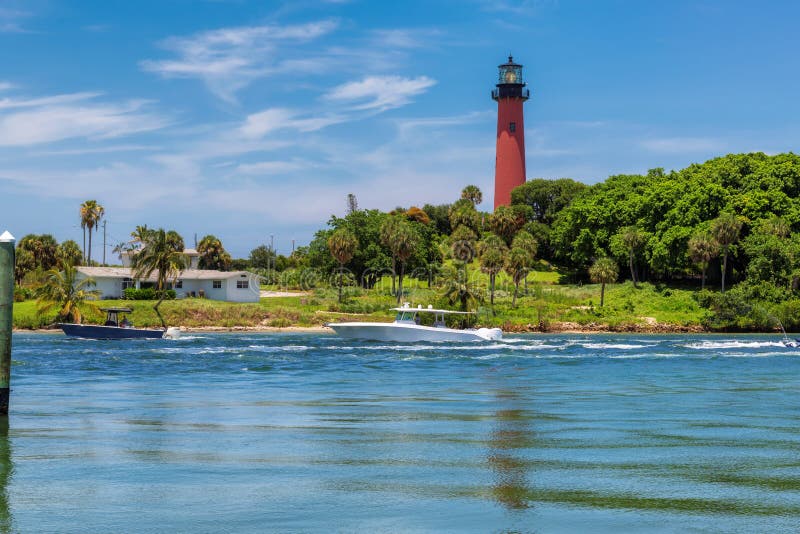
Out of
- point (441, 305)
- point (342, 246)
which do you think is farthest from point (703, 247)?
point (342, 246)

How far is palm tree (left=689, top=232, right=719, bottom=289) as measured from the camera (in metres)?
90.6

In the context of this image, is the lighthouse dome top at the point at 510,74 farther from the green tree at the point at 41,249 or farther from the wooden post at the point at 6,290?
the wooden post at the point at 6,290

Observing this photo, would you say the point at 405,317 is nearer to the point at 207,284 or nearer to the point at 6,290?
the point at 207,284

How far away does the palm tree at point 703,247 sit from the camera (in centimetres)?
9056

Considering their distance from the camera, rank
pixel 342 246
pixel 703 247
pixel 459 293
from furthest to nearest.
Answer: pixel 342 246 → pixel 703 247 → pixel 459 293

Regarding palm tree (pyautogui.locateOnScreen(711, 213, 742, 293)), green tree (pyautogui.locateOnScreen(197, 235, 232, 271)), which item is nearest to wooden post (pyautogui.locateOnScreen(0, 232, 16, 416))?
palm tree (pyautogui.locateOnScreen(711, 213, 742, 293))

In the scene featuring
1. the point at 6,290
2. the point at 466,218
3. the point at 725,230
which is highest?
the point at 466,218

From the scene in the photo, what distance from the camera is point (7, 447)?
56.9 feet

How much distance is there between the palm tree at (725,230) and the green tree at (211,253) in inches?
2846

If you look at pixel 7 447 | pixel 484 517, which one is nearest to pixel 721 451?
pixel 484 517

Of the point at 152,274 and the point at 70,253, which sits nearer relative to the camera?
the point at 152,274

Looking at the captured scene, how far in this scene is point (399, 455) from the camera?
655 inches

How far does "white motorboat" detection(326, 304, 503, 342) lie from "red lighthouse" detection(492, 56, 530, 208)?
60.0m

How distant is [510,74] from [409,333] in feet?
230
